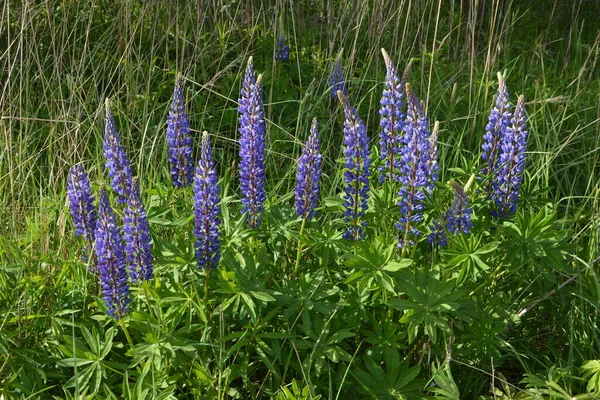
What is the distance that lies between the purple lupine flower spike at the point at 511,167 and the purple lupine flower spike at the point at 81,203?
140 cm

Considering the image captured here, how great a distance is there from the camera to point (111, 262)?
2.53 meters

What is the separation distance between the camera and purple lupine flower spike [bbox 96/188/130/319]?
2.48 meters

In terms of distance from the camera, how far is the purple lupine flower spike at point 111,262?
8.14 ft

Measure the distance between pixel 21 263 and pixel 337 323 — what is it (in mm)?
1152

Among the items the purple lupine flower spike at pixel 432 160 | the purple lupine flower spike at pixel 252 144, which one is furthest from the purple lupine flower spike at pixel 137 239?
the purple lupine flower spike at pixel 432 160

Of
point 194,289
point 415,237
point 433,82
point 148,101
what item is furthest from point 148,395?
point 433,82

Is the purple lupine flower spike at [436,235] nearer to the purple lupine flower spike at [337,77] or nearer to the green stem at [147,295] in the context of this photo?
the green stem at [147,295]

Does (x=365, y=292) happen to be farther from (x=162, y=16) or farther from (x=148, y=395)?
(x=162, y=16)

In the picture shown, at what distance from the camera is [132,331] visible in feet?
9.23

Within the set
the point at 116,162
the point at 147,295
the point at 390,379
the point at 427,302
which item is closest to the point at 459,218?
the point at 427,302

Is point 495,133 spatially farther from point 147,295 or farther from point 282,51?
point 282,51

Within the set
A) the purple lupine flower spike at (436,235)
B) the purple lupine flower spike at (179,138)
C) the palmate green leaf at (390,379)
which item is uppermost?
the purple lupine flower spike at (179,138)

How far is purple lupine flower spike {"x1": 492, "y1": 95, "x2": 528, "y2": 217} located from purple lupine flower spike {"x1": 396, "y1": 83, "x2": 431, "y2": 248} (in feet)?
1.10

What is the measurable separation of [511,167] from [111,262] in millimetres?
1380
